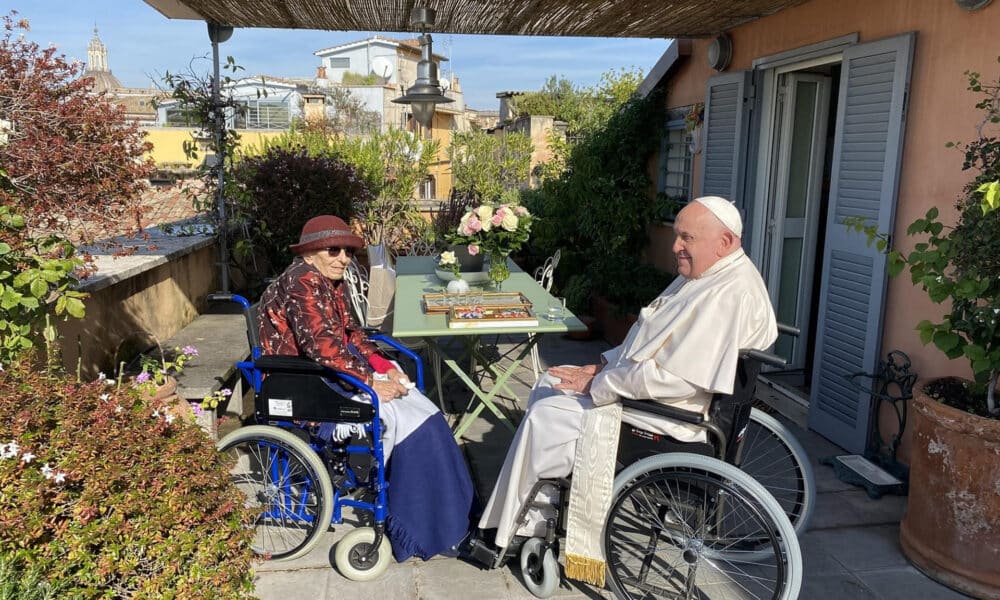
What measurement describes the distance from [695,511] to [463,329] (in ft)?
4.73

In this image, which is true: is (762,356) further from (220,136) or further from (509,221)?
(220,136)

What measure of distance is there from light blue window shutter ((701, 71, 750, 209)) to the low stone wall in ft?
13.5

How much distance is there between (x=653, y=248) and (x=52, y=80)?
564 centimetres

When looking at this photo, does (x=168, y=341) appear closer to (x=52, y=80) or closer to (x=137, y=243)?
(x=137, y=243)

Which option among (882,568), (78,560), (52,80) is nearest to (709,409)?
(882,568)

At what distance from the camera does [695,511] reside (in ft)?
8.16

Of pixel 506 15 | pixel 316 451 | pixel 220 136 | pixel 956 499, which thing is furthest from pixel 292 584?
pixel 220 136

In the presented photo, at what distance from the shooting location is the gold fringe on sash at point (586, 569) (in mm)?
2498

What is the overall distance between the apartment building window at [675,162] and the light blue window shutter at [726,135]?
677 mm

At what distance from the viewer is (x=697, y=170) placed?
246 inches

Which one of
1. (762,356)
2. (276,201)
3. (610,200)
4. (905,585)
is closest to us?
(762,356)

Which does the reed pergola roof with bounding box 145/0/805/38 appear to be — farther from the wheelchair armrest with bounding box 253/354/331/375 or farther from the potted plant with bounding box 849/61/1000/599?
the wheelchair armrest with bounding box 253/354/331/375

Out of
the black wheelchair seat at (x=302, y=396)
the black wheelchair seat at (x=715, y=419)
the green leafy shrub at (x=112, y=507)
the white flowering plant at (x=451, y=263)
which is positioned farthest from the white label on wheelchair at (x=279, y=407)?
the white flowering plant at (x=451, y=263)

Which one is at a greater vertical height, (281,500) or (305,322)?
(305,322)
